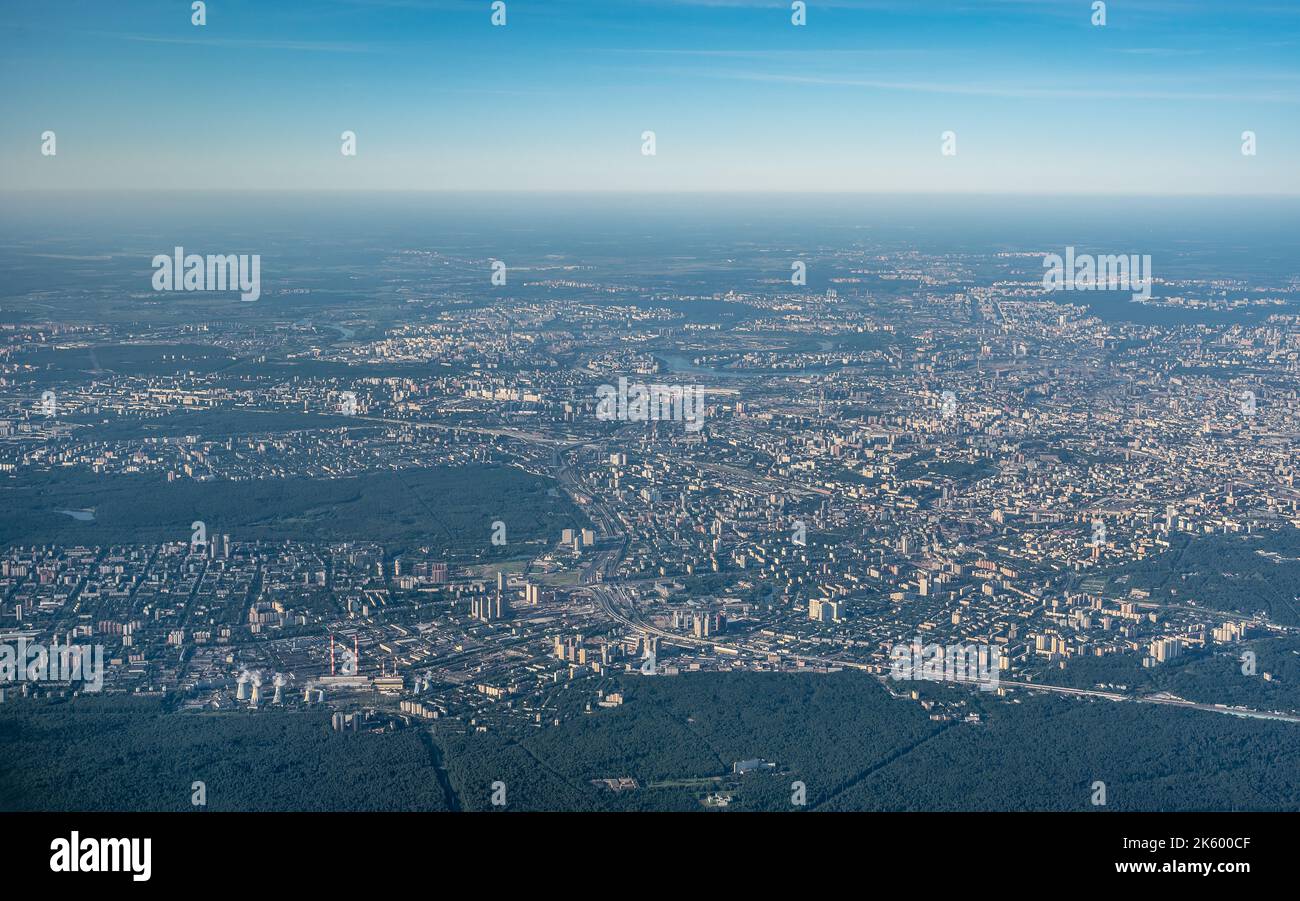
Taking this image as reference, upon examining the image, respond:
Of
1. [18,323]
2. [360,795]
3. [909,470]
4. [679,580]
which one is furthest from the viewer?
[18,323]

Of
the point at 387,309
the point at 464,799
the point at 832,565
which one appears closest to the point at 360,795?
the point at 464,799

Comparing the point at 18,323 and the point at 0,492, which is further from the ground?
the point at 18,323

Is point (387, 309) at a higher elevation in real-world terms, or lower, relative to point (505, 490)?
higher

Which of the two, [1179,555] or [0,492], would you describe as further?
[0,492]

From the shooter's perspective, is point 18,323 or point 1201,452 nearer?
point 1201,452

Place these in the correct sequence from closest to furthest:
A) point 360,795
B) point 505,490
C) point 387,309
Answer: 1. point 360,795
2. point 505,490
3. point 387,309

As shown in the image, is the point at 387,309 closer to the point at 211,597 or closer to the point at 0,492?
the point at 0,492
